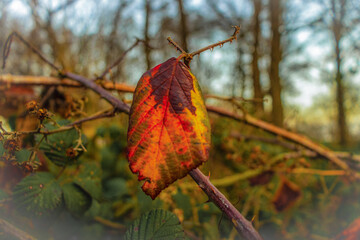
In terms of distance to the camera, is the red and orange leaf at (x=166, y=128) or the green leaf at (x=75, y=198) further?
the green leaf at (x=75, y=198)

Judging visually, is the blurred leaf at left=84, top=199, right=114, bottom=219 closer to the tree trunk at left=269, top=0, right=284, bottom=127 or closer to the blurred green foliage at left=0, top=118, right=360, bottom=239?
the blurred green foliage at left=0, top=118, right=360, bottom=239

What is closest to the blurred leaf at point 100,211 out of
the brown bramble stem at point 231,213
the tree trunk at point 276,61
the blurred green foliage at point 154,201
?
the blurred green foliage at point 154,201

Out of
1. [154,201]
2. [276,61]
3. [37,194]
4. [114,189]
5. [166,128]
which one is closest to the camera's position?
[166,128]

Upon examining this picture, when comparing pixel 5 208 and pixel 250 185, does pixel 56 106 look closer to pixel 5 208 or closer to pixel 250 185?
pixel 5 208

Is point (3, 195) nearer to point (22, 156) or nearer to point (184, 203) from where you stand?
point (22, 156)

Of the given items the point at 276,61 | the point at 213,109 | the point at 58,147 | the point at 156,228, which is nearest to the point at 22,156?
the point at 58,147

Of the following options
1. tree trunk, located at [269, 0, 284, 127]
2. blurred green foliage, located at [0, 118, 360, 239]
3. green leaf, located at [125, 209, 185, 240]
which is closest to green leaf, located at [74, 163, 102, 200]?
blurred green foliage, located at [0, 118, 360, 239]

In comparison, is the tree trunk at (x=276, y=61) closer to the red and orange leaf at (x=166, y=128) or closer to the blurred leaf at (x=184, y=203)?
the blurred leaf at (x=184, y=203)
